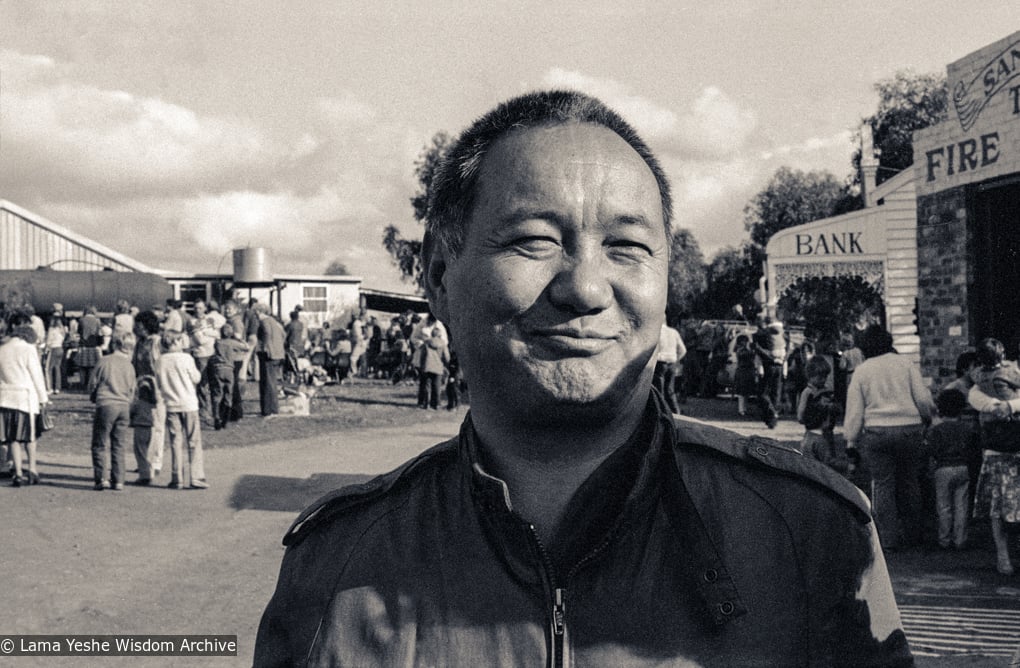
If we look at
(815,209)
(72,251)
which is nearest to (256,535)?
(72,251)

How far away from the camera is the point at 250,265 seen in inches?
1085

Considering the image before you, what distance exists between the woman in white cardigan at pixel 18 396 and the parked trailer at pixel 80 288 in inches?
676

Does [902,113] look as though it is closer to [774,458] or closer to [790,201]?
[790,201]

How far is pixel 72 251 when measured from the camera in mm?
41156

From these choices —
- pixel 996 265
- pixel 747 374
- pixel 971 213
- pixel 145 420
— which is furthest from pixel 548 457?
pixel 747 374

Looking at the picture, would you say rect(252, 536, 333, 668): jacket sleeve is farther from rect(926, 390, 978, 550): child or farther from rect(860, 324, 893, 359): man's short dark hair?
rect(926, 390, 978, 550): child

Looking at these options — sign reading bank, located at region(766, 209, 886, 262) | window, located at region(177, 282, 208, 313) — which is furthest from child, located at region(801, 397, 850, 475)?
window, located at region(177, 282, 208, 313)

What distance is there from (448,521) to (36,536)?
757 cm

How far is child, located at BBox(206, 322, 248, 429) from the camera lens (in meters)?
13.8

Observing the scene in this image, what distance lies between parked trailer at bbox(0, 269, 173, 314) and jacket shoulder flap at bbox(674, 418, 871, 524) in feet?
89.2

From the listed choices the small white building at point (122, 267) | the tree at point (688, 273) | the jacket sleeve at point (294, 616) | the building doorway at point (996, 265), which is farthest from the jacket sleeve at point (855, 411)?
the tree at point (688, 273)

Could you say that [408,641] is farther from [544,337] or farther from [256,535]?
[256,535]

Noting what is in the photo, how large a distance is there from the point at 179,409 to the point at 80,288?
19.4 meters

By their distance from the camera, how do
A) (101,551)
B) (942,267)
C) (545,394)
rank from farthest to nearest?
(942,267)
(101,551)
(545,394)
